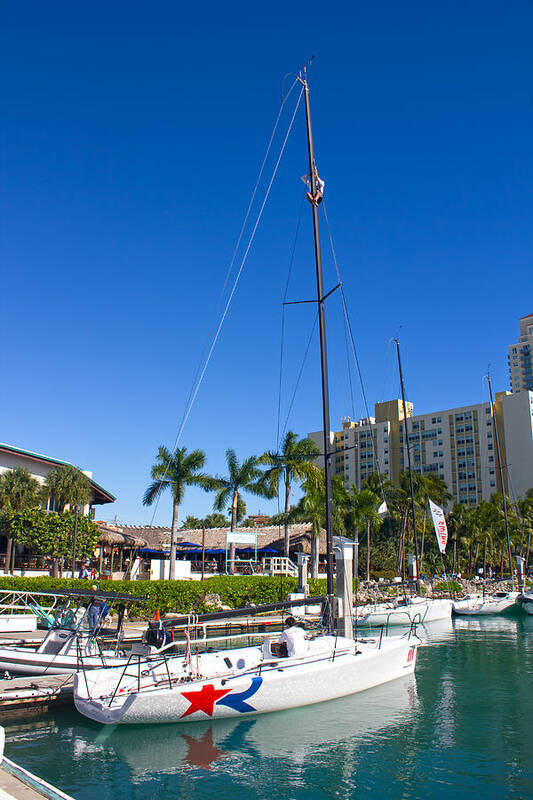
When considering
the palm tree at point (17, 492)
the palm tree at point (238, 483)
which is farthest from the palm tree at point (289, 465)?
the palm tree at point (17, 492)

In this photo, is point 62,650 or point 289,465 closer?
point 62,650

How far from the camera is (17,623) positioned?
24.9 meters

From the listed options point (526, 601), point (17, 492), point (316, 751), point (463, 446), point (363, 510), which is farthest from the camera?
point (463, 446)

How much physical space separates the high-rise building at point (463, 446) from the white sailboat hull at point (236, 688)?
314ft

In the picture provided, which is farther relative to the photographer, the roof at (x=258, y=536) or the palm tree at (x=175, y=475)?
the roof at (x=258, y=536)

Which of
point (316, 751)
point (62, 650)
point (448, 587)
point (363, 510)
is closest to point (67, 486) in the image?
point (62, 650)

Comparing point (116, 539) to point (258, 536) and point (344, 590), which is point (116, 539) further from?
point (344, 590)

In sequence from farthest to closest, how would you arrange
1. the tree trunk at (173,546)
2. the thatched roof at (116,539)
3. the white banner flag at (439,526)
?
the thatched roof at (116,539) < the tree trunk at (173,546) < the white banner flag at (439,526)

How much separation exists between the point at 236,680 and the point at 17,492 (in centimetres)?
2793

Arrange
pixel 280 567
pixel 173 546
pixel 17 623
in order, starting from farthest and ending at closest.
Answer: pixel 280 567, pixel 173 546, pixel 17 623

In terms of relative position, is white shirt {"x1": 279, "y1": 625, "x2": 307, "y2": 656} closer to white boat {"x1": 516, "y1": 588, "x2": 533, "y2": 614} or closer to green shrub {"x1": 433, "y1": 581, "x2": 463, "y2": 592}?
white boat {"x1": 516, "y1": 588, "x2": 533, "y2": 614}

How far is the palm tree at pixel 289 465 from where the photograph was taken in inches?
2007

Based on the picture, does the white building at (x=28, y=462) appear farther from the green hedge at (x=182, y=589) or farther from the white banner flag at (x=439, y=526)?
the white banner flag at (x=439, y=526)

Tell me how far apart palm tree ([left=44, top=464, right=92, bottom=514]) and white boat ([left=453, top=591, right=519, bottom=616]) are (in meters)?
29.2
